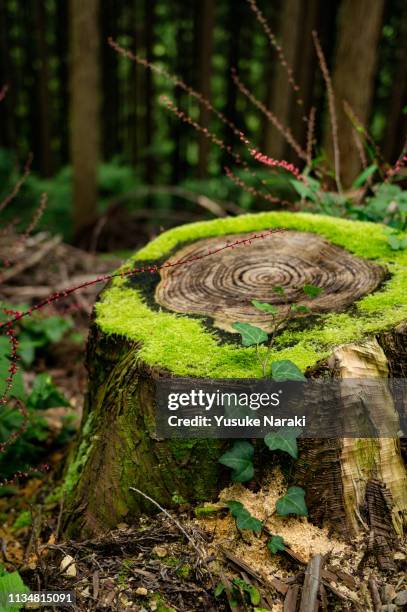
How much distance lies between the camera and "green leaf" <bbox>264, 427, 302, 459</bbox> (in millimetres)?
1766

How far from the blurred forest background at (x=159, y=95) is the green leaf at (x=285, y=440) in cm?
234

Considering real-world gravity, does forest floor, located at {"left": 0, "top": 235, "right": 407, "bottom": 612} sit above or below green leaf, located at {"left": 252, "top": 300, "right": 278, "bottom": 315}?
below

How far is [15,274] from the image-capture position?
4801 mm

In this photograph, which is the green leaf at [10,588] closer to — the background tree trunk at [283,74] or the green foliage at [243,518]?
the green foliage at [243,518]

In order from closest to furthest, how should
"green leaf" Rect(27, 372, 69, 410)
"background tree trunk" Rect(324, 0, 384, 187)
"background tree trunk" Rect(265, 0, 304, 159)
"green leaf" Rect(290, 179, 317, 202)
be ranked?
1. "green leaf" Rect(27, 372, 69, 410)
2. "green leaf" Rect(290, 179, 317, 202)
3. "background tree trunk" Rect(324, 0, 384, 187)
4. "background tree trunk" Rect(265, 0, 304, 159)

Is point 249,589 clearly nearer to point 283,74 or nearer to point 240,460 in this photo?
point 240,460

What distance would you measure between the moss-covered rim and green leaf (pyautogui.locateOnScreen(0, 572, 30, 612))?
0.80m

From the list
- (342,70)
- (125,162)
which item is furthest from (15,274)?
(125,162)

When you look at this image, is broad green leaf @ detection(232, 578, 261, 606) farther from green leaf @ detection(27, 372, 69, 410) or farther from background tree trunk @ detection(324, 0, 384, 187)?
background tree trunk @ detection(324, 0, 384, 187)

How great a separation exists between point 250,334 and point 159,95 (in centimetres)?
712

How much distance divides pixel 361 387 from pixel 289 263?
2.88ft

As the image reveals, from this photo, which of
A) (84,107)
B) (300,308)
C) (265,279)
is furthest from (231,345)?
(84,107)

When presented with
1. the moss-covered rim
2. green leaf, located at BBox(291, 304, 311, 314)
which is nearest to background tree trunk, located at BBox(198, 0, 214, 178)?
the moss-covered rim

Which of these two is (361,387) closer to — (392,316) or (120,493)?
(392,316)
